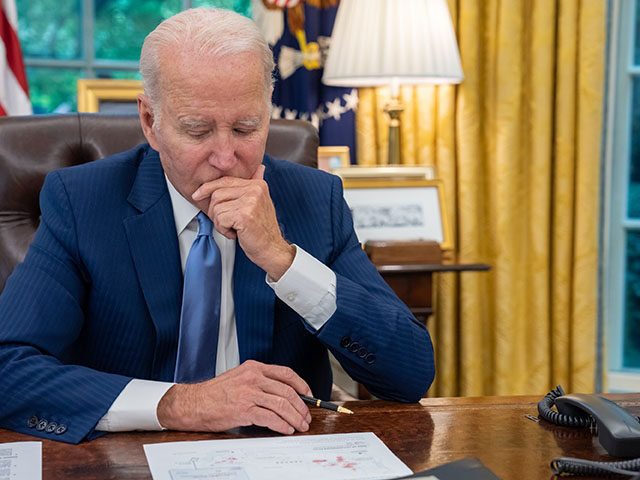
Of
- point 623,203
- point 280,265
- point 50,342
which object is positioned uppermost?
point 280,265

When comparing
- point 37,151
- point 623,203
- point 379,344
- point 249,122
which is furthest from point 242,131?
point 623,203

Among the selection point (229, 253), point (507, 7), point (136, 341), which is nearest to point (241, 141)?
point (229, 253)

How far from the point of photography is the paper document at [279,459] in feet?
2.91

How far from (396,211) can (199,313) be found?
1392 mm

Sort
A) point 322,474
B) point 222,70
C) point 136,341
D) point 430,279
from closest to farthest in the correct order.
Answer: point 322,474, point 222,70, point 136,341, point 430,279

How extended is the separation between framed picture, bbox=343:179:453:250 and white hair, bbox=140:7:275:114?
1.33 metres

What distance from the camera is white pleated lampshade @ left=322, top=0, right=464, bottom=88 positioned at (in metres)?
2.60

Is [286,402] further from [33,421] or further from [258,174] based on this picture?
[258,174]

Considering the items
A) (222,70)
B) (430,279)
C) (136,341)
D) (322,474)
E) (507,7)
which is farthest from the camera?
(507,7)

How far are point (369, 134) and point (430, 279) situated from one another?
32.0 inches

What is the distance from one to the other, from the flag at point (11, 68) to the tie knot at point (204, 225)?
1643mm

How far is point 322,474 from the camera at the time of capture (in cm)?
89

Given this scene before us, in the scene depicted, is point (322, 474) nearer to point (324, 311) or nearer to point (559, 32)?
point (324, 311)

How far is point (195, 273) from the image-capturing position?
1.35 metres
